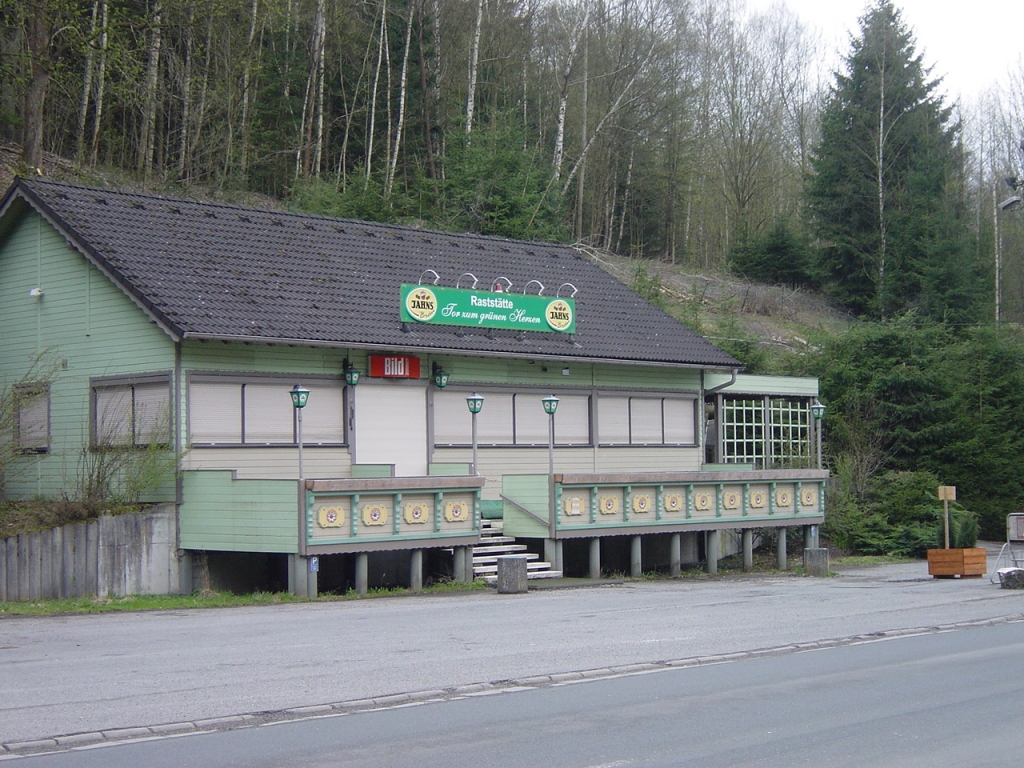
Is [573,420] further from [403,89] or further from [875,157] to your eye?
[875,157]

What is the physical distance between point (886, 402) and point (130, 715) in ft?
96.0

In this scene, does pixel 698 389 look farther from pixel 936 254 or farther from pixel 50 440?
pixel 936 254

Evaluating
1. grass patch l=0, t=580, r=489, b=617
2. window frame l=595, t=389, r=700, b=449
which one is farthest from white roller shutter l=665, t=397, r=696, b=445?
grass patch l=0, t=580, r=489, b=617

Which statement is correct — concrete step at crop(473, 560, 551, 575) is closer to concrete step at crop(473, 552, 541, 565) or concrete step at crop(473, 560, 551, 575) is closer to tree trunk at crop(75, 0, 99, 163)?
concrete step at crop(473, 552, 541, 565)

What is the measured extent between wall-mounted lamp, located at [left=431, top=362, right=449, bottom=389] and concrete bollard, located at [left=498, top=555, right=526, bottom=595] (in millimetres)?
5599

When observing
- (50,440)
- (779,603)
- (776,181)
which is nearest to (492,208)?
(50,440)

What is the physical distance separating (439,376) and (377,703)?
1512 centimetres

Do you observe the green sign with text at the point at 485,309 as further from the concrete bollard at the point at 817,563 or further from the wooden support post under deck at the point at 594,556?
the concrete bollard at the point at 817,563

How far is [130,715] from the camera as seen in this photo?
9555mm

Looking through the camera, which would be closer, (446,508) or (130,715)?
(130,715)

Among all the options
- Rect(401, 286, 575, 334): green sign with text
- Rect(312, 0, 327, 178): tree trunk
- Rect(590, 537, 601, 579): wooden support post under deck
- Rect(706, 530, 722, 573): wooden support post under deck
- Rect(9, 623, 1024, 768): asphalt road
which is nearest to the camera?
Rect(9, 623, 1024, 768): asphalt road

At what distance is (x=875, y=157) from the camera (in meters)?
57.4

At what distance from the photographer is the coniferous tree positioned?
2216 inches

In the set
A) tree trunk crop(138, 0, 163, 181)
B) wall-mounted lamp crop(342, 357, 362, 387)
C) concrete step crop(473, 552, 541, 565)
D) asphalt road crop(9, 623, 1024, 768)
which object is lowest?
asphalt road crop(9, 623, 1024, 768)
